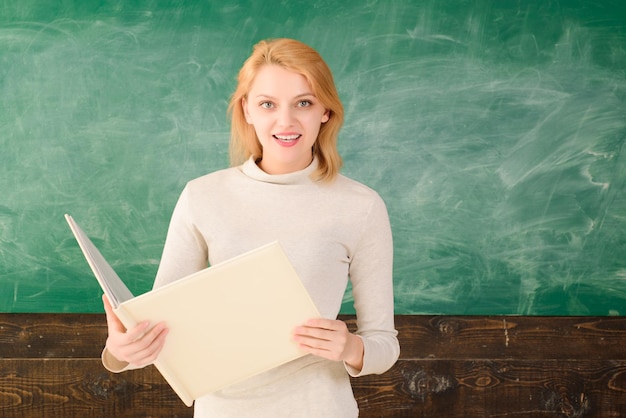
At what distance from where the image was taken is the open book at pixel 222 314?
3.45ft

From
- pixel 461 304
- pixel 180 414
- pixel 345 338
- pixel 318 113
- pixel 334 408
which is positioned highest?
pixel 318 113

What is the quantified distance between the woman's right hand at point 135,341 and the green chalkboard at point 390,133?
1.62 m

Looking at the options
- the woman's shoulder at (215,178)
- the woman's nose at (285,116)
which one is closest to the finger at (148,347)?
the woman's shoulder at (215,178)

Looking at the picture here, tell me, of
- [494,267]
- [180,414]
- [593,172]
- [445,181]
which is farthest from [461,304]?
[180,414]

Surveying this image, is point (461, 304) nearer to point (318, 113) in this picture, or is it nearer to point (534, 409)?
point (534, 409)

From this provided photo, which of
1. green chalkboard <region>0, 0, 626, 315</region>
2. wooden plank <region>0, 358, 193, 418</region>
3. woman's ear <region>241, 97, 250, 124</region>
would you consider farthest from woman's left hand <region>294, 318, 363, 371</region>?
wooden plank <region>0, 358, 193, 418</region>

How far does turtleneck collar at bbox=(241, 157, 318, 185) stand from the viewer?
1306 millimetres

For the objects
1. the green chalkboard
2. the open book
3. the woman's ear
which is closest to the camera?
the open book

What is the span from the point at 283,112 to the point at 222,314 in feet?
1.19

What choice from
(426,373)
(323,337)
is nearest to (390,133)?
(426,373)

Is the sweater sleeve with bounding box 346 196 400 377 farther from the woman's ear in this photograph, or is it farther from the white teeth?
the woman's ear

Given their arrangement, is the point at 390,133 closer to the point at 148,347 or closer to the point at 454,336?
the point at 454,336

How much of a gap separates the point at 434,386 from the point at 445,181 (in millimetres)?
762

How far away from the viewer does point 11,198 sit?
8.87ft
